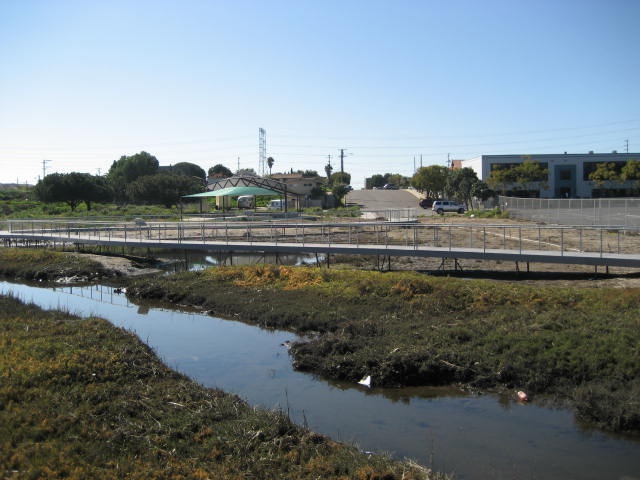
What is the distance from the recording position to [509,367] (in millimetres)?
13656

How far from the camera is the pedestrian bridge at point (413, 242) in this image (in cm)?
2502

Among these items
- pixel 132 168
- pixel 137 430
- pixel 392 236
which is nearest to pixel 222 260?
pixel 392 236

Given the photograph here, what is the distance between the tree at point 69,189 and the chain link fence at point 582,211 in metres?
49.8

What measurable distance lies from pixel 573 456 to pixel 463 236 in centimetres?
2894

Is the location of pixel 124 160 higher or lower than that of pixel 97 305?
higher

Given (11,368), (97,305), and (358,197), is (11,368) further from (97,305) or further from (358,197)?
(358,197)

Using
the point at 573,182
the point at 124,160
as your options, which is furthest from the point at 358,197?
the point at 124,160

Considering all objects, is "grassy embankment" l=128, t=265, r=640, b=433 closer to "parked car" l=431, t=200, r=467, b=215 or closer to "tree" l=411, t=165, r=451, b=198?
"parked car" l=431, t=200, r=467, b=215

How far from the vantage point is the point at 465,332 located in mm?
15500

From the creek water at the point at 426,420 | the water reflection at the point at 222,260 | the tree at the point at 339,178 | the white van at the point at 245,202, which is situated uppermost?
the tree at the point at 339,178

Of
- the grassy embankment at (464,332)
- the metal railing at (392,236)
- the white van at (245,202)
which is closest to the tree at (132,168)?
→ the white van at (245,202)

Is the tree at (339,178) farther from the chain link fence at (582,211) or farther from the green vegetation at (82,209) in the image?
the chain link fence at (582,211)

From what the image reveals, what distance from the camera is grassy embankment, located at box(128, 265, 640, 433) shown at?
13.0 metres

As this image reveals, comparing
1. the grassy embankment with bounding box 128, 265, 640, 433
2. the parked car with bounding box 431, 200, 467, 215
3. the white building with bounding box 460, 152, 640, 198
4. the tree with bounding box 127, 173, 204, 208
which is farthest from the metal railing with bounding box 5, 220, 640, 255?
the white building with bounding box 460, 152, 640, 198
